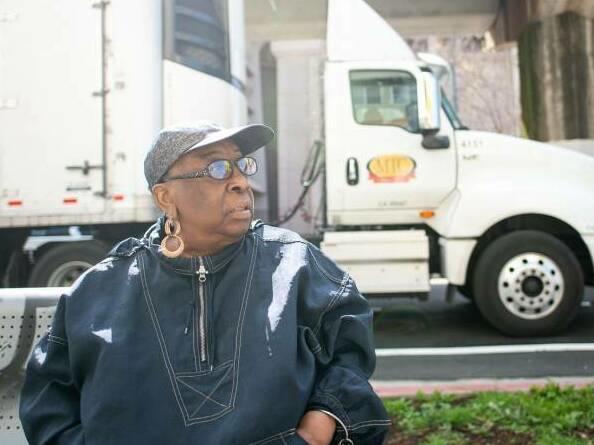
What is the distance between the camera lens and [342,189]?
631 centimetres

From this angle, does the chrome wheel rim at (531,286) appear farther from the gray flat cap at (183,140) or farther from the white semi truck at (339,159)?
the gray flat cap at (183,140)

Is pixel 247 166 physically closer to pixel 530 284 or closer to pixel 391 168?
pixel 391 168

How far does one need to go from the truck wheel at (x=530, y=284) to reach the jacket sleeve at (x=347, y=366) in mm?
4300

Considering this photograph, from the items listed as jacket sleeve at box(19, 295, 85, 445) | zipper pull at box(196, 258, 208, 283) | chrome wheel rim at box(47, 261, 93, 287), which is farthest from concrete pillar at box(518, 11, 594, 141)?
jacket sleeve at box(19, 295, 85, 445)

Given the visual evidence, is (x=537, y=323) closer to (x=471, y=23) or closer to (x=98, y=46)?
(x=98, y=46)

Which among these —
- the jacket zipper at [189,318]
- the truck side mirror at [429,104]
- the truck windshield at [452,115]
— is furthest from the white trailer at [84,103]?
the jacket zipper at [189,318]

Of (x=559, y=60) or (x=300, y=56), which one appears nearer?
(x=300, y=56)

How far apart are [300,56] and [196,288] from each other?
6354mm

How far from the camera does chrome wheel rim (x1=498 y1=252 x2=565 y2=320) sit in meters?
5.83

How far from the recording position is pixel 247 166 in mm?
2004

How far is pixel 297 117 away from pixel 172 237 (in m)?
5.74

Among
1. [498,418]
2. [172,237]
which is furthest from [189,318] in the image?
[498,418]

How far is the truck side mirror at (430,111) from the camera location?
594 cm

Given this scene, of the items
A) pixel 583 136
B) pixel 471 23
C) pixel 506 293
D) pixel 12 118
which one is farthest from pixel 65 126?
pixel 583 136
